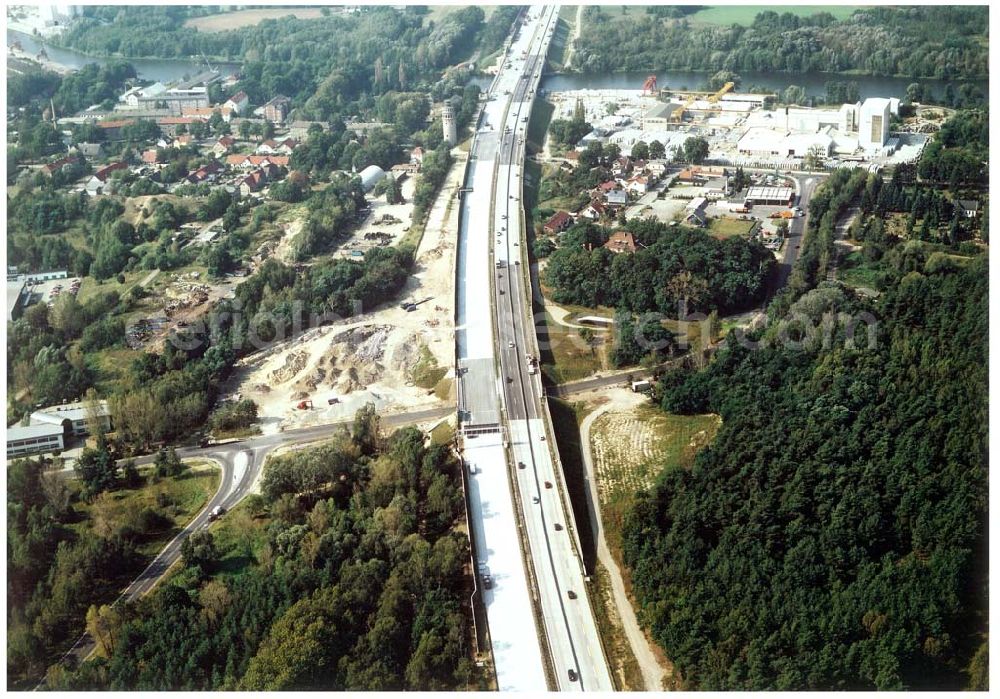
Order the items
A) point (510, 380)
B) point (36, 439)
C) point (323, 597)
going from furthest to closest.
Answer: point (510, 380)
point (36, 439)
point (323, 597)

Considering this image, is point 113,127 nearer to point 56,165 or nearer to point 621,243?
point 56,165

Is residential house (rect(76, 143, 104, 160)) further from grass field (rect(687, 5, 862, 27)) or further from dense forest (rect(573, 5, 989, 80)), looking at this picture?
grass field (rect(687, 5, 862, 27))

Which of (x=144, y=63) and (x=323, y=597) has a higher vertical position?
(x=144, y=63)


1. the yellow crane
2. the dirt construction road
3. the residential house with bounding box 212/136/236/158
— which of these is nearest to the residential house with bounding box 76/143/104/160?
the residential house with bounding box 212/136/236/158

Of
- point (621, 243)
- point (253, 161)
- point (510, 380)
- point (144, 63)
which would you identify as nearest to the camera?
point (510, 380)

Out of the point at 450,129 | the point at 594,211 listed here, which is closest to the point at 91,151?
the point at 450,129

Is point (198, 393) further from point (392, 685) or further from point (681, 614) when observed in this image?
point (681, 614)
